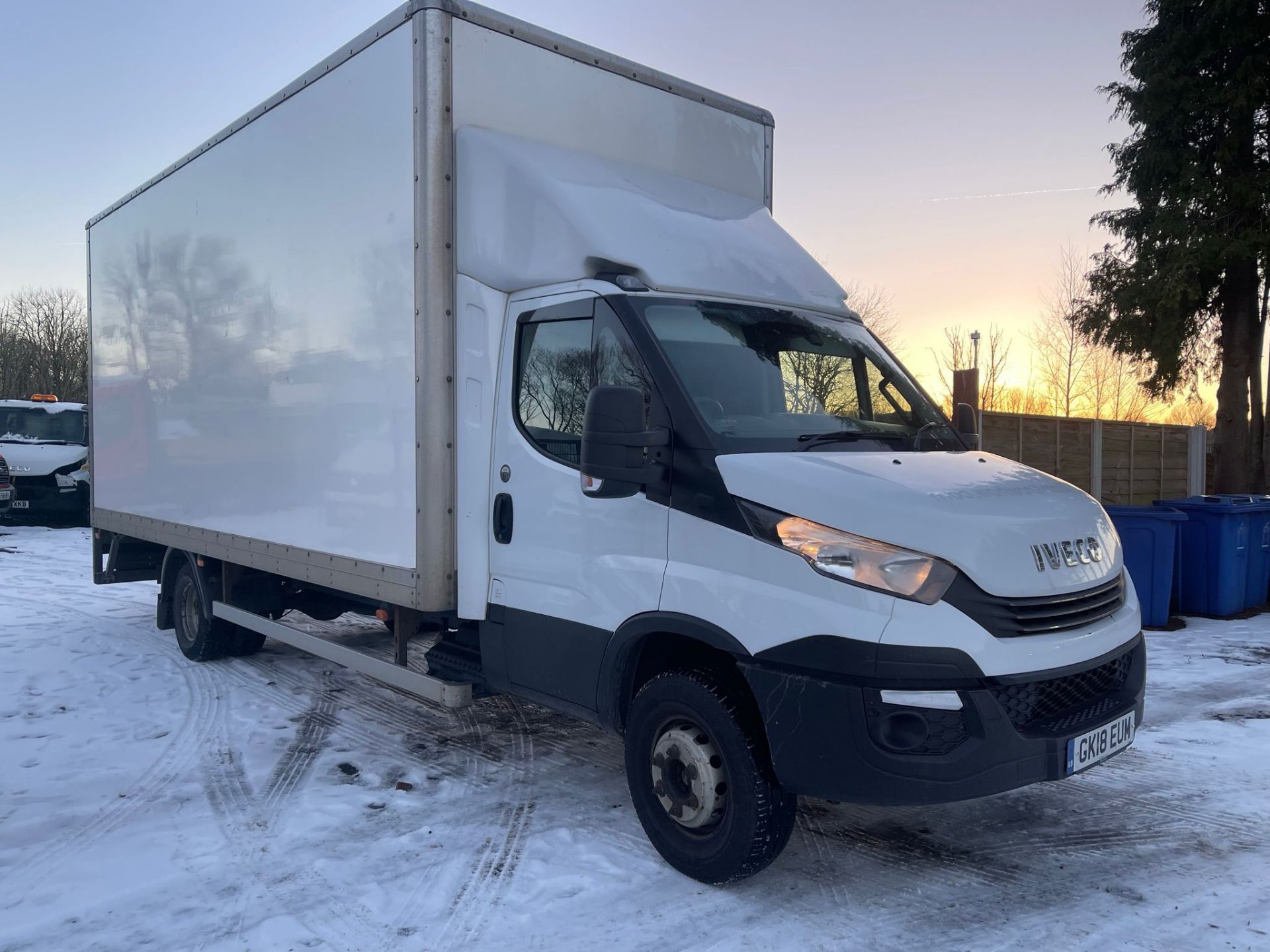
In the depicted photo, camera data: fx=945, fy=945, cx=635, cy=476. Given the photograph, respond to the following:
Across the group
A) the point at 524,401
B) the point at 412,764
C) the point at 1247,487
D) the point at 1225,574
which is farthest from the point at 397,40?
the point at 1247,487

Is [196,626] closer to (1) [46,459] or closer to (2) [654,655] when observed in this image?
(2) [654,655]

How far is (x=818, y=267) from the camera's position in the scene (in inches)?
202

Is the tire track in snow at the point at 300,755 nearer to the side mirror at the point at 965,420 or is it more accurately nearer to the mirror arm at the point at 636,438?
the mirror arm at the point at 636,438

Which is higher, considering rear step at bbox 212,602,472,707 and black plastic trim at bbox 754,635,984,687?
black plastic trim at bbox 754,635,984,687

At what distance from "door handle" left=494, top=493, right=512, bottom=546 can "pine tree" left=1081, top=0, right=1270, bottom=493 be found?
49.5ft

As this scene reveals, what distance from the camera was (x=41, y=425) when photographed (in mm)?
17641

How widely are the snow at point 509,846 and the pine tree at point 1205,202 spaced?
38.0ft

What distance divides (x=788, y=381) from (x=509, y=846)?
246 cm

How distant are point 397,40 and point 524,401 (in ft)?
6.76

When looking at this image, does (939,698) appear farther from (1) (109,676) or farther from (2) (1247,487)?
(2) (1247,487)

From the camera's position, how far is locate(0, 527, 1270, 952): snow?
3.57 meters

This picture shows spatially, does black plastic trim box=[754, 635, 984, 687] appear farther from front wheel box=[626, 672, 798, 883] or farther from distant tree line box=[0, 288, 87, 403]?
distant tree line box=[0, 288, 87, 403]

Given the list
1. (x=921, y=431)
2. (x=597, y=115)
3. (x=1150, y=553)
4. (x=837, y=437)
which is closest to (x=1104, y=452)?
(x=1150, y=553)

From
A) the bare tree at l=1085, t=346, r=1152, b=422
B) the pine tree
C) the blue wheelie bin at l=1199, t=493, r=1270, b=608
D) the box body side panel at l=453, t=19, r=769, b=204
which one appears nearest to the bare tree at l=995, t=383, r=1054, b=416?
the bare tree at l=1085, t=346, r=1152, b=422
